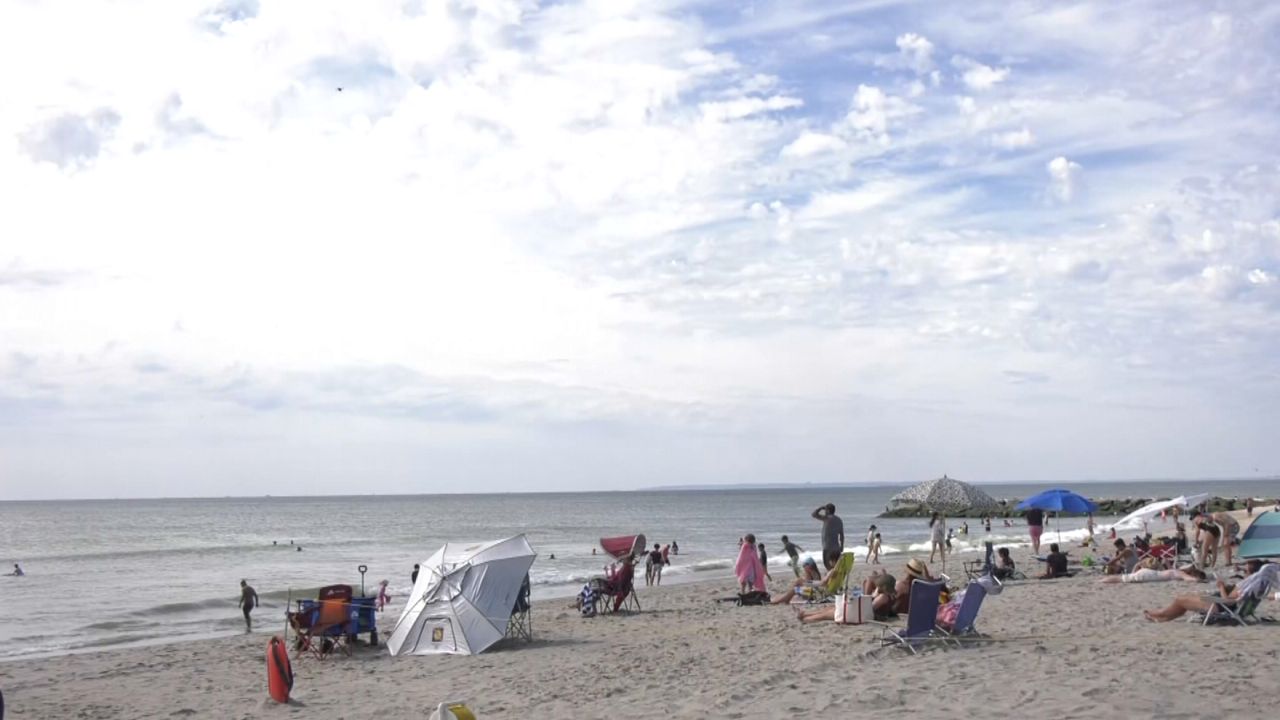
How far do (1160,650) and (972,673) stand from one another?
2.06m

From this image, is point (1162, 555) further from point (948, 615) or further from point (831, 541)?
point (948, 615)

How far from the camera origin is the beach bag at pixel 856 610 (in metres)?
12.6

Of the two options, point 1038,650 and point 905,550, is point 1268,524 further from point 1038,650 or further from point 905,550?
point 905,550

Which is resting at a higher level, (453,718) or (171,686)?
(453,718)

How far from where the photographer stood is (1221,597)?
11.8m

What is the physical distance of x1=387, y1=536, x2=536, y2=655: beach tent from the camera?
13219 millimetres

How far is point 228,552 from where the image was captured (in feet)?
159

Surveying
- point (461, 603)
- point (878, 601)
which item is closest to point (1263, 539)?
point (878, 601)

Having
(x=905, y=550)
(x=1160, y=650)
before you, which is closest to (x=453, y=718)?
(x=1160, y=650)

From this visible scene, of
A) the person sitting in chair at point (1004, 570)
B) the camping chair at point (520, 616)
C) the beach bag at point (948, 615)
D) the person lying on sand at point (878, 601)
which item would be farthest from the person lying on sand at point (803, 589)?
the beach bag at point (948, 615)

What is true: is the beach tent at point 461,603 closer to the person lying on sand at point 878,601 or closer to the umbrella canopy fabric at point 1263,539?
the person lying on sand at point 878,601

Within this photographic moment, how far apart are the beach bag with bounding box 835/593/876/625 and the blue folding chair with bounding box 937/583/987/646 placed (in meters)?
1.52

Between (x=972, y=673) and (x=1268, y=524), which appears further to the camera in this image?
(x=1268, y=524)

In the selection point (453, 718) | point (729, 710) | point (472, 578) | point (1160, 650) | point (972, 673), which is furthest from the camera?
point (472, 578)
